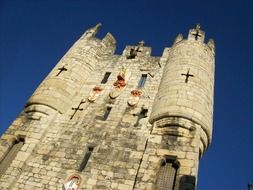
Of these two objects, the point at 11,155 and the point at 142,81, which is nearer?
the point at 11,155

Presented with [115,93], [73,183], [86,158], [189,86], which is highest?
[189,86]

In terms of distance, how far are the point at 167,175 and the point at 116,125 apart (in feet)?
9.89

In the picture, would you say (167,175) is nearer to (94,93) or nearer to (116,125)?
(116,125)

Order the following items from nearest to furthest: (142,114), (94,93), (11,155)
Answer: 1. (11,155)
2. (142,114)
3. (94,93)

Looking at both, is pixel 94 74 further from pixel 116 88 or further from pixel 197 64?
pixel 197 64

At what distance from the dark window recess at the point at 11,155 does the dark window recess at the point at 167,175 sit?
5192 mm

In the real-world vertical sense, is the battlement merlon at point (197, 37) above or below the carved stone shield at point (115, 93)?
above

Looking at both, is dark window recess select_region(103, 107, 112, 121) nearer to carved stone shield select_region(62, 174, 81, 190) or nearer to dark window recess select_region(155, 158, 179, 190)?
carved stone shield select_region(62, 174, 81, 190)

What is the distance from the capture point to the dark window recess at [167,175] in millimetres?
8789

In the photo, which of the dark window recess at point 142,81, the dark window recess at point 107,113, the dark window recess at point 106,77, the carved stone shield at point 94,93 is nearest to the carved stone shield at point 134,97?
the dark window recess at point 142,81

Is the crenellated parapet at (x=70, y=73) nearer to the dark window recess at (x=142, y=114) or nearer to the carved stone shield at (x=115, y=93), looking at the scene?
the carved stone shield at (x=115, y=93)

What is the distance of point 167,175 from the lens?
29.7 feet

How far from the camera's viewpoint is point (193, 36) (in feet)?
46.5

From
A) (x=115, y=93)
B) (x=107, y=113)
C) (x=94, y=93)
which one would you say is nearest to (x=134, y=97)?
(x=115, y=93)
